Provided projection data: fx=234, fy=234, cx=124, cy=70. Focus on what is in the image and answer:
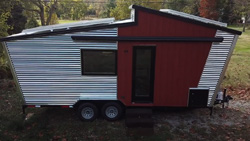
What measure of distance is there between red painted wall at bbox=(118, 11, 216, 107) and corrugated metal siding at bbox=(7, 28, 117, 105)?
14.3 inches

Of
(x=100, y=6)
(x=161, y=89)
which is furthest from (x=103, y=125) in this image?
(x=100, y=6)

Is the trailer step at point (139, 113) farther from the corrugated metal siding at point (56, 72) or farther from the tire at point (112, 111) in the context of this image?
the corrugated metal siding at point (56, 72)

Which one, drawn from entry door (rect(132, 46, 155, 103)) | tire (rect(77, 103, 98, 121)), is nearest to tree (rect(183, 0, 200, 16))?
entry door (rect(132, 46, 155, 103))

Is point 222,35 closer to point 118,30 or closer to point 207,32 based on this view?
point 207,32

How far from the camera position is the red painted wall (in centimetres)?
675

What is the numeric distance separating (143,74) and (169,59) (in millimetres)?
899

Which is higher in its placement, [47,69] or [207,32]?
[207,32]

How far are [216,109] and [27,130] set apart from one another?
6438mm

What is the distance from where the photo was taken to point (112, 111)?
734 cm

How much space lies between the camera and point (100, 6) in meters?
62.3

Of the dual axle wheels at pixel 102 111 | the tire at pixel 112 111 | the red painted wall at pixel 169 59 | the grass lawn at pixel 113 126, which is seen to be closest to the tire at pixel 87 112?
the dual axle wheels at pixel 102 111

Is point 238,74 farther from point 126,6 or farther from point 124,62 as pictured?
point 126,6

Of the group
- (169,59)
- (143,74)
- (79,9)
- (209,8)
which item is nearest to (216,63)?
(169,59)

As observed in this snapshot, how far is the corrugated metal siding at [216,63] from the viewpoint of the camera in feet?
22.1
